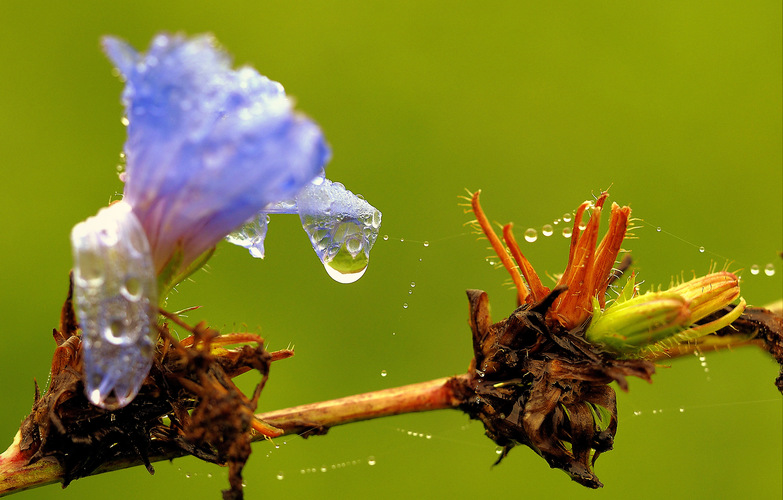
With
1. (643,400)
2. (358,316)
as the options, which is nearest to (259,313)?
(358,316)

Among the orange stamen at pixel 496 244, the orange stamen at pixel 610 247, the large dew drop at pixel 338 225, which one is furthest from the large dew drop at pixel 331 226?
the orange stamen at pixel 610 247

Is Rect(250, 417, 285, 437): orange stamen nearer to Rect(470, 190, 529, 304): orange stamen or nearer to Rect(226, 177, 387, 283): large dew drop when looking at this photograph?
Rect(226, 177, 387, 283): large dew drop

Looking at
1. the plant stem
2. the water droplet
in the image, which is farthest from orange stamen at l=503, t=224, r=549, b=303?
the water droplet

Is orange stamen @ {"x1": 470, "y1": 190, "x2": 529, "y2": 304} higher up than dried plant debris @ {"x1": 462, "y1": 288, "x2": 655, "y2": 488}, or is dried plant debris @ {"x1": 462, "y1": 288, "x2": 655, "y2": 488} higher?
orange stamen @ {"x1": 470, "y1": 190, "x2": 529, "y2": 304}

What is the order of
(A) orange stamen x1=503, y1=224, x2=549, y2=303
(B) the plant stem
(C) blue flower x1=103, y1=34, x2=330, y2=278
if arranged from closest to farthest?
(C) blue flower x1=103, y1=34, x2=330, y2=278 → (B) the plant stem → (A) orange stamen x1=503, y1=224, x2=549, y2=303

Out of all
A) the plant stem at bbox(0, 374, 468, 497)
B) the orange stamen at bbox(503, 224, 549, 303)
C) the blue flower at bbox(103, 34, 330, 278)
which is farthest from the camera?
the orange stamen at bbox(503, 224, 549, 303)

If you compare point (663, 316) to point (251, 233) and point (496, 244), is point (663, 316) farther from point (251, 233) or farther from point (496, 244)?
point (251, 233)
